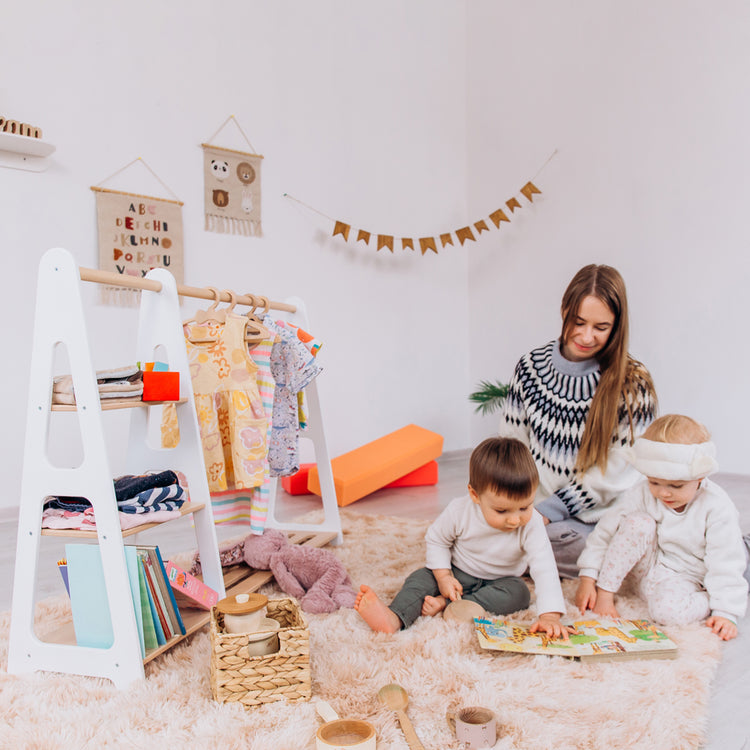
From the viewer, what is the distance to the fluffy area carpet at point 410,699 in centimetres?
109

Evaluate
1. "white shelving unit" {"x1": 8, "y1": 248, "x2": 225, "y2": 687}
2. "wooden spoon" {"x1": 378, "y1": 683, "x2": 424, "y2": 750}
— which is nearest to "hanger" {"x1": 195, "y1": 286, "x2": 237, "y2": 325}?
"white shelving unit" {"x1": 8, "y1": 248, "x2": 225, "y2": 687}

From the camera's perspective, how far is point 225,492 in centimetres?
192

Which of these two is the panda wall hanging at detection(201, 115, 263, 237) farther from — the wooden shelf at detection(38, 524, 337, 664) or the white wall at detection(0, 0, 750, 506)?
the wooden shelf at detection(38, 524, 337, 664)

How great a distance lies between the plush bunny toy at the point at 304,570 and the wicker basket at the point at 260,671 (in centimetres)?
44

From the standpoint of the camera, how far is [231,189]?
3420mm

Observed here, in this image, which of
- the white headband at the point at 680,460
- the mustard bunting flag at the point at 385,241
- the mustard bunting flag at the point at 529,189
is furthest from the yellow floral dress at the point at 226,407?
the mustard bunting flag at the point at 529,189

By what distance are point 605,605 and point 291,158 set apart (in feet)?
9.32

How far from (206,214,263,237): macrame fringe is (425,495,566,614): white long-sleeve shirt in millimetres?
2171

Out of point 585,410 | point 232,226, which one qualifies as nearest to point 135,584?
point 585,410

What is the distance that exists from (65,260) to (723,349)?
311 centimetres

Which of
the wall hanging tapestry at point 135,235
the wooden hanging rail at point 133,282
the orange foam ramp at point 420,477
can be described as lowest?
the orange foam ramp at point 420,477

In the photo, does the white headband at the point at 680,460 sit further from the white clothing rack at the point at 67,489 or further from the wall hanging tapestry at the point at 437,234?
the wall hanging tapestry at the point at 437,234

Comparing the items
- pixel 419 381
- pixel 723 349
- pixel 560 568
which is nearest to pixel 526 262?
pixel 419 381

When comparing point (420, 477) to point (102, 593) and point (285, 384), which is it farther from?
point (102, 593)
